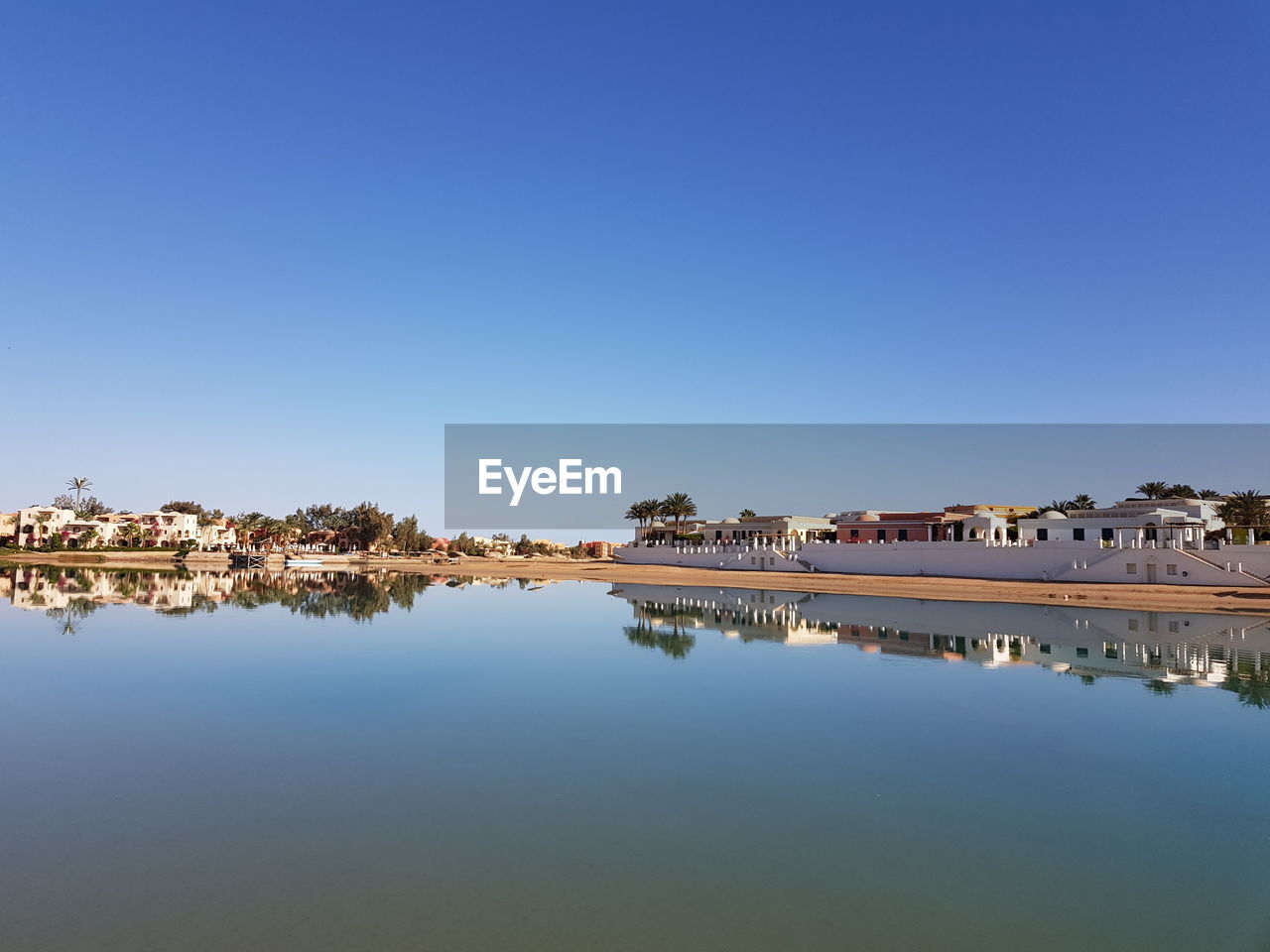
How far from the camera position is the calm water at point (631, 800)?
8305 mm

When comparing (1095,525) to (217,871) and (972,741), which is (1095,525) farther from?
Answer: (217,871)

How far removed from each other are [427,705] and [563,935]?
12.6 metres

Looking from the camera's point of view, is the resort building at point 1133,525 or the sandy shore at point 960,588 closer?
the sandy shore at point 960,588

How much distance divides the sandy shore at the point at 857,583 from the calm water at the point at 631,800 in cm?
2110

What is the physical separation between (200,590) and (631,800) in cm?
5842

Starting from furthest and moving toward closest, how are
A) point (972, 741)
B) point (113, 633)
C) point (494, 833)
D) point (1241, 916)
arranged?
1. point (113, 633)
2. point (972, 741)
3. point (494, 833)
4. point (1241, 916)

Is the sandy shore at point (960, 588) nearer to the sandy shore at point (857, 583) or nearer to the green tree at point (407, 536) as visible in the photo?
the sandy shore at point (857, 583)

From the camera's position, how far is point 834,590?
59375 millimetres

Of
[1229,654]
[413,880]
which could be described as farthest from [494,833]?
[1229,654]

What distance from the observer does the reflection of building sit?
27.3 meters

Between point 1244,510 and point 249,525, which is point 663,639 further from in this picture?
point 249,525

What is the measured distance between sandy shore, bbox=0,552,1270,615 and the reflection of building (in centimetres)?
262

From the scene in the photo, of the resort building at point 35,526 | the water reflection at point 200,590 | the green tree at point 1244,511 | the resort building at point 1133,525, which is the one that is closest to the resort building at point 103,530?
the resort building at point 35,526

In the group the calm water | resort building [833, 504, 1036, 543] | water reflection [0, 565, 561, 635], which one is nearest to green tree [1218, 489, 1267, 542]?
resort building [833, 504, 1036, 543]
